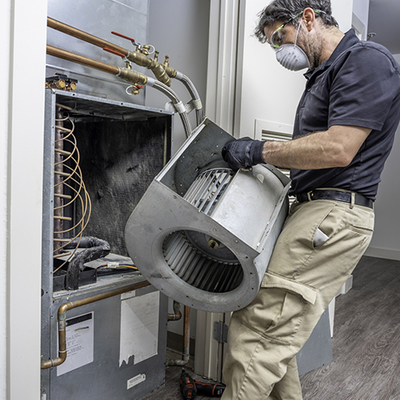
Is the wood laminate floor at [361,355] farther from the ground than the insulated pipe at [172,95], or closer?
closer

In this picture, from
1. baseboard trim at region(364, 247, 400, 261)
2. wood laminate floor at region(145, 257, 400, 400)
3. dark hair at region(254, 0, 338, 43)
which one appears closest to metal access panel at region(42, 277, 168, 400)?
wood laminate floor at region(145, 257, 400, 400)

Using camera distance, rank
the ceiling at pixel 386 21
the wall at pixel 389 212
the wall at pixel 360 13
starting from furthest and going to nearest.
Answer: the wall at pixel 389 212 → the ceiling at pixel 386 21 → the wall at pixel 360 13

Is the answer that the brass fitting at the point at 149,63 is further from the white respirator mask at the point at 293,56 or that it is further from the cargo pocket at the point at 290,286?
the cargo pocket at the point at 290,286

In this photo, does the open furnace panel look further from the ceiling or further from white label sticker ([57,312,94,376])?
the ceiling

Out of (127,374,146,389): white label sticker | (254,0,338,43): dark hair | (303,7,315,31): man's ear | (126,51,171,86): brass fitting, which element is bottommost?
(127,374,146,389): white label sticker

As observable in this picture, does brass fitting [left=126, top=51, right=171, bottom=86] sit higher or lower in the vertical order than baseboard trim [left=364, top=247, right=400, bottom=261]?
higher

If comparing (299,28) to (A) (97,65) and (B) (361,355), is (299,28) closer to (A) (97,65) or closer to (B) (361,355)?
(A) (97,65)

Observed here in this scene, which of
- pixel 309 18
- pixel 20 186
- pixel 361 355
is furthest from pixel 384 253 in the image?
pixel 20 186

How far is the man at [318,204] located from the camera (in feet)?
3.36

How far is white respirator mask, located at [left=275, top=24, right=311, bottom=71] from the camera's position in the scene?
1.25 m

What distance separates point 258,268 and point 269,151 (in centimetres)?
33

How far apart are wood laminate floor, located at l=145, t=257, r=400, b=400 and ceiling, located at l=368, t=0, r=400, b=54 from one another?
2.43 meters

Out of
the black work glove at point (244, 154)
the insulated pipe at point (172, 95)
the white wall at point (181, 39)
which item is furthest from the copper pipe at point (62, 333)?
the white wall at point (181, 39)

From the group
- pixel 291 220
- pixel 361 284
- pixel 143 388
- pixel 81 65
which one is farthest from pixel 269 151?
pixel 361 284
